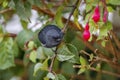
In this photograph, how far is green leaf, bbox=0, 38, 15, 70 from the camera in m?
1.14

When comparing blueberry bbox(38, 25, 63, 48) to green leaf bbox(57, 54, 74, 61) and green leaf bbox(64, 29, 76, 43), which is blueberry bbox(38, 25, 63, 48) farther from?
green leaf bbox(64, 29, 76, 43)

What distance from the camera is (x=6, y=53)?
3.76ft

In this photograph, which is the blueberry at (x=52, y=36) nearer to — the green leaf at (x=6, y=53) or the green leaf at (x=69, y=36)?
the green leaf at (x=69, y=36)

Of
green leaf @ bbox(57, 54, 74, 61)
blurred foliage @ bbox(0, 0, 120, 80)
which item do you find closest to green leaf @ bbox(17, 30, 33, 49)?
blurred foliage @ bbox(0, 0, 120, 80)

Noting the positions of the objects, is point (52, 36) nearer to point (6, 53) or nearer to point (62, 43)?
point (62, 43)

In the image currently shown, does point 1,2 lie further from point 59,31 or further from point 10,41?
point 10,41

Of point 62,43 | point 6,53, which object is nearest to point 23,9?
point 62,43


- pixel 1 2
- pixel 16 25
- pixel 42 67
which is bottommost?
pixel 16 25

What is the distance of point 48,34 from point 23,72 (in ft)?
3.86

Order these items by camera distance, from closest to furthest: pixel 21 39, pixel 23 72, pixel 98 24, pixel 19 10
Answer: pixel 98 24
pixel 19 10
pixel 21 39
pixel 23 72

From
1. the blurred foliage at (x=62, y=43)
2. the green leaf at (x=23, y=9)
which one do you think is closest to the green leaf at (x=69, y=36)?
the blurred foliage at (x=62, y=43)

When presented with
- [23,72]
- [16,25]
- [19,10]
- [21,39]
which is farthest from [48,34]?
[16,25]

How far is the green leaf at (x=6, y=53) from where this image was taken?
1143mm

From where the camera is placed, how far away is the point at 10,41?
1154 mm
